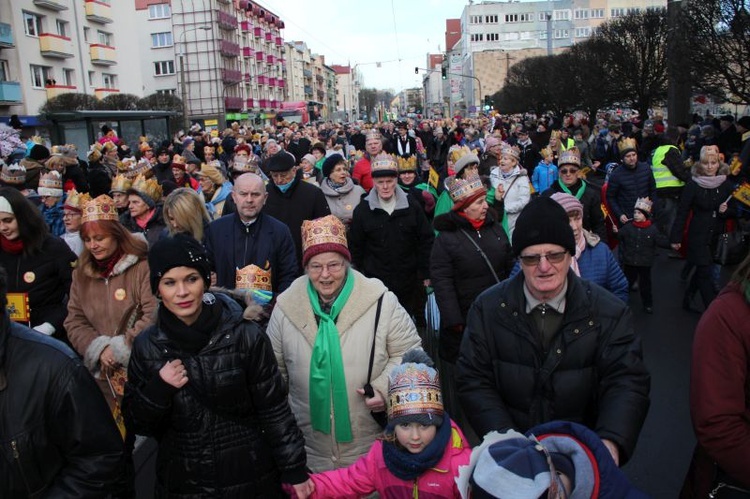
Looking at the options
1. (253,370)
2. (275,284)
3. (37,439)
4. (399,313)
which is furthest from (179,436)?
(275,284)

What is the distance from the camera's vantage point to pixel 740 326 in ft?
8.13

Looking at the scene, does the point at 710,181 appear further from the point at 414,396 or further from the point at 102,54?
the point at 102,54

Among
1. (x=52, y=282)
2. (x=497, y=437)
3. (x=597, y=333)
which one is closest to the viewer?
(x=497, y=437)

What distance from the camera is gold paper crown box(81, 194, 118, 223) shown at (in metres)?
4.29

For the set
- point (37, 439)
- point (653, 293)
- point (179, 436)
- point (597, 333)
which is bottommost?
point (653, 293)

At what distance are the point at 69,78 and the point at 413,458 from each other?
43.5 meters

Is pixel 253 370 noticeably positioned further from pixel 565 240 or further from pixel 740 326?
pixel 740 326

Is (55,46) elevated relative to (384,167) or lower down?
elevated

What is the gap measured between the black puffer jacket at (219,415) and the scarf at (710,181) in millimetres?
6414

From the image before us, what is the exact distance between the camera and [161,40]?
67.9 metres

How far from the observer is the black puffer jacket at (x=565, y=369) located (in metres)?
2.67

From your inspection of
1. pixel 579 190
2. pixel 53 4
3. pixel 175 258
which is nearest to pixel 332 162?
pixel 579 190

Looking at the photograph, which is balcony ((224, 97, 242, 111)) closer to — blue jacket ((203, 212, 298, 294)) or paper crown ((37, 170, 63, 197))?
paper crown ((37, 170, 63, 197))

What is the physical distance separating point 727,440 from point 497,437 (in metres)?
1.09
